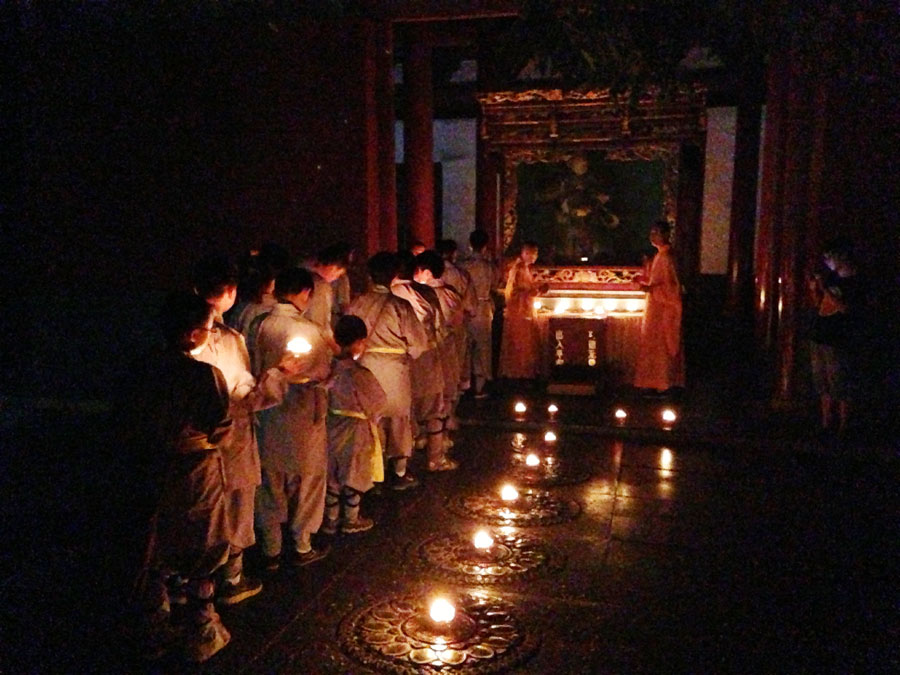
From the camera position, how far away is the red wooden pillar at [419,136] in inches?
439

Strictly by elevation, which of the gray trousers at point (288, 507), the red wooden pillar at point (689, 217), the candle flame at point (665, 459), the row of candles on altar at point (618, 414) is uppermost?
the red wooden pillar at point (689, 217)

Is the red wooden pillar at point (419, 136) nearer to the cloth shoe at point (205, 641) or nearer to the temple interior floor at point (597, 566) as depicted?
the temple interior floor at point (597, 566)

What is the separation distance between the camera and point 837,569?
5.04 metres

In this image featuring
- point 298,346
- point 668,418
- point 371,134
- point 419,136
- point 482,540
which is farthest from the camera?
point 419,136

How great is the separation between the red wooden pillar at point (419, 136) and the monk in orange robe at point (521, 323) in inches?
57.2

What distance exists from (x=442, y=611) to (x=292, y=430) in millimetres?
1329

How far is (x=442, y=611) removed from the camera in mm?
4098

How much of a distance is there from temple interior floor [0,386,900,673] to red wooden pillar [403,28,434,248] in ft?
14.3

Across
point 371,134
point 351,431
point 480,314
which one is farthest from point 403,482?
point 371,134

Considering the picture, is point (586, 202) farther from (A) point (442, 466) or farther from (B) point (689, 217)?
(A) point (442, 466)

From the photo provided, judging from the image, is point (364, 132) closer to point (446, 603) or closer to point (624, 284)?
point (624, 284)

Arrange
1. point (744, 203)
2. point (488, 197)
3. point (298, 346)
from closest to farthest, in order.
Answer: point (298, 346)
point (488, 197)
point (744, 203)

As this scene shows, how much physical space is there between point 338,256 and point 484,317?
407 centimetres

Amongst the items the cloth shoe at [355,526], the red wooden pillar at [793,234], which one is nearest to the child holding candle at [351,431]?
the cloth shoe at [355,526]
